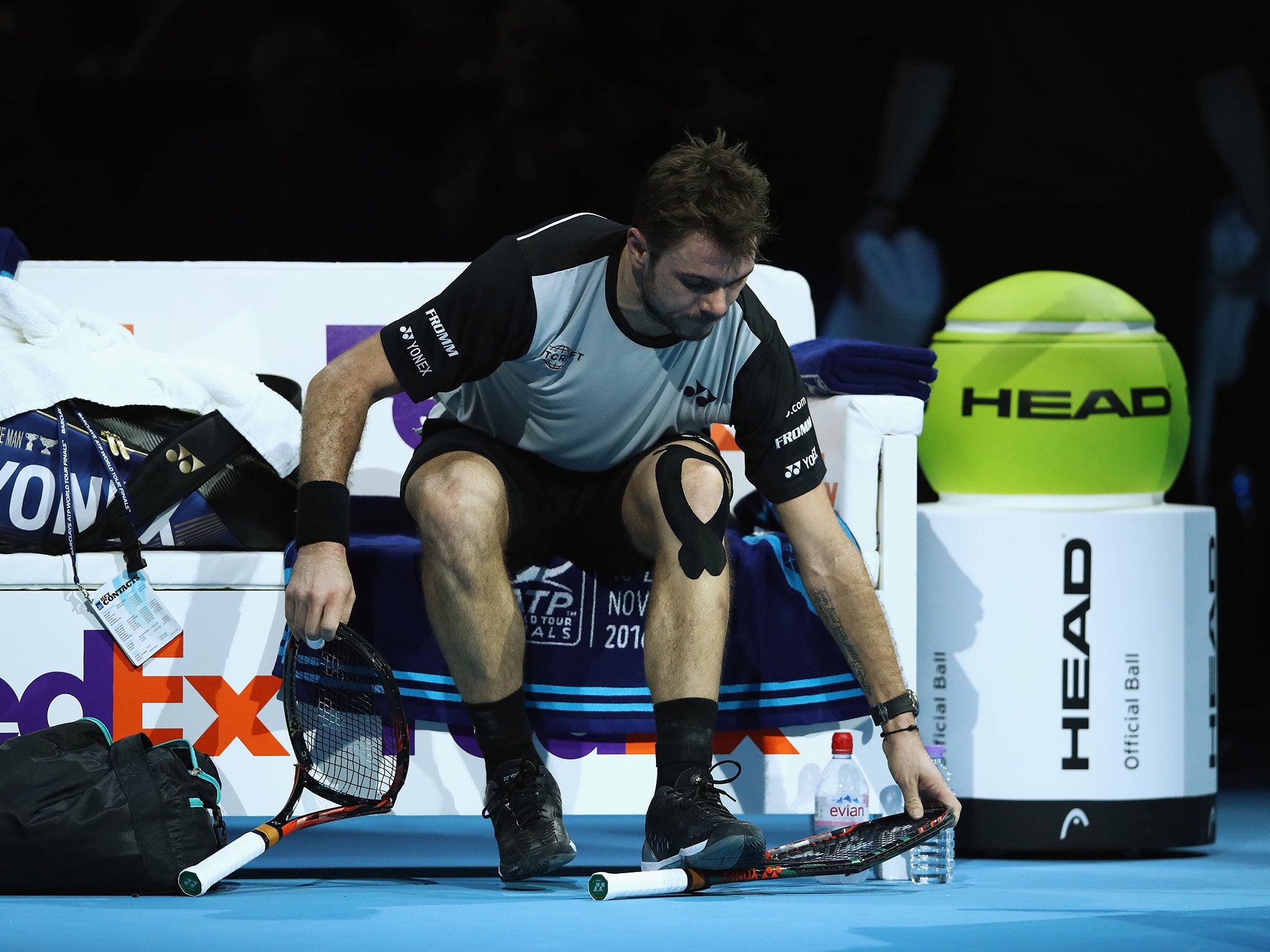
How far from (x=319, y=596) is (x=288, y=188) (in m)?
2.29

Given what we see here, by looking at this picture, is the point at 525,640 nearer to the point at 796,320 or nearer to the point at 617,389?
the point at 617,389

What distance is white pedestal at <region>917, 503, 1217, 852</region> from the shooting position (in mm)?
3014

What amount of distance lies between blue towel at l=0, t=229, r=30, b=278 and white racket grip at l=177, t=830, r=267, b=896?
4.94 ft

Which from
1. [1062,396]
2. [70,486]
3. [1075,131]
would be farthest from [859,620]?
[1075,131]

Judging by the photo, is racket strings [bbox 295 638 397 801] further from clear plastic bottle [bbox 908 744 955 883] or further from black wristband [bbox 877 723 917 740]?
clear plastic bottle [bbox 908 744 955 883]

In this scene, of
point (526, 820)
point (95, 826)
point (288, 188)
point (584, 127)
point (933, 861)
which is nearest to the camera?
point (95, 826)

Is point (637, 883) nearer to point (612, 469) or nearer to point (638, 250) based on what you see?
point (612, 469)

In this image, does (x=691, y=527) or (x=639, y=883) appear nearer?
(x=639, y=883)

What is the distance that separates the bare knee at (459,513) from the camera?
97.3 inches

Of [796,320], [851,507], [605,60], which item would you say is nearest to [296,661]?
[851,507]

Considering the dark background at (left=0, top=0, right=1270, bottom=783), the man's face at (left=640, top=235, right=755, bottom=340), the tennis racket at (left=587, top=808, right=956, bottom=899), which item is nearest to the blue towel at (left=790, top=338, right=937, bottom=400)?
the man's face at (left=640, top=235, right=755, bottom=340)

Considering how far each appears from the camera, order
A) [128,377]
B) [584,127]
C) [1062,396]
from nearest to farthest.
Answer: [128,377] < [1062,396] < [584,127]

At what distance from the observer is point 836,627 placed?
8.55 feet

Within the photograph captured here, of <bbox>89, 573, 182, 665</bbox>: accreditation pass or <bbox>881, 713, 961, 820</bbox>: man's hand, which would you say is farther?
<bbox>89, 573, 182, 665</bbox>: accreditation pass
